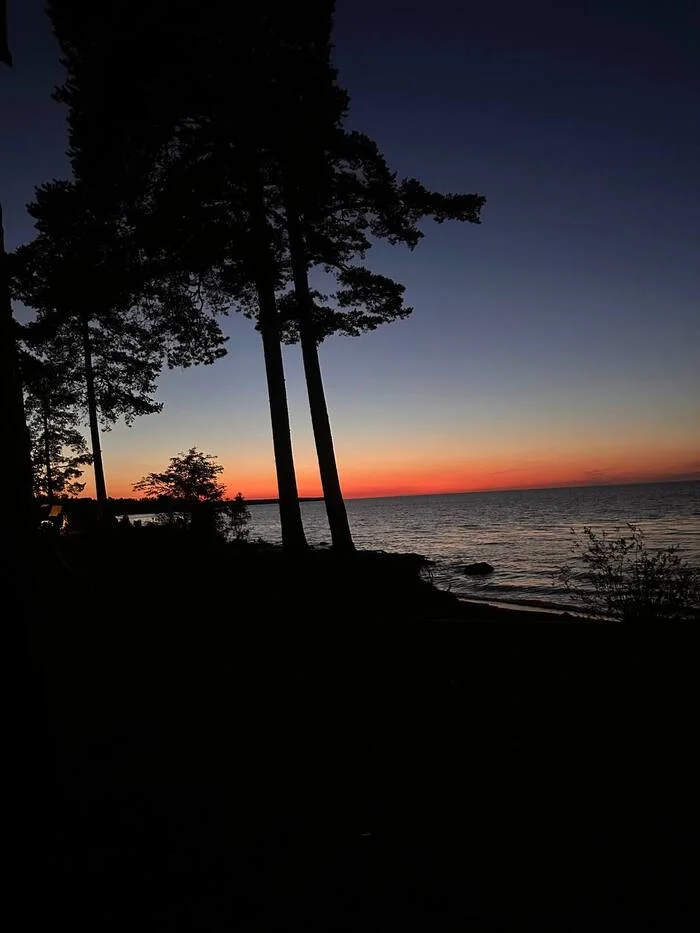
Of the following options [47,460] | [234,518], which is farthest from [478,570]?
[47,460]

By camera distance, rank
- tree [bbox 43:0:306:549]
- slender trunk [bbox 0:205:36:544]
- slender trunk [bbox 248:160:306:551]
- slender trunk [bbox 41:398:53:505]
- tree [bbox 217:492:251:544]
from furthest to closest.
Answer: slender trunk [bbox 41:398:53:505] → tree [bbox 217:492:251:544] → slender trunk [bbox 248:160:306:551] → tree [bbox 43:0:306:549] → slender trunk [bbox 0:205:36:544]

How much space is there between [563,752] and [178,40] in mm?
14090

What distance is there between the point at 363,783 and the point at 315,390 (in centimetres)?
1075

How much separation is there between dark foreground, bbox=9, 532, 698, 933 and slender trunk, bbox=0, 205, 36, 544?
0.35m

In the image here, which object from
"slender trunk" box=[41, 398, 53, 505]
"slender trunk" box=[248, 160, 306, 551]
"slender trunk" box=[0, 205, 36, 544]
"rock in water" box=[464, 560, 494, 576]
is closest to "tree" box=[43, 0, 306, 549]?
"slender trunk" box=[248, 160, 306, 551]

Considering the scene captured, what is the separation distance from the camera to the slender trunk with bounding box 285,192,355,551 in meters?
12.9

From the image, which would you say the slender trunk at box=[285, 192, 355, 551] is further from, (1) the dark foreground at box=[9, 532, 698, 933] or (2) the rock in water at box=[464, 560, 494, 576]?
(2) the rock in water at box=[464, 560, 494, 576]

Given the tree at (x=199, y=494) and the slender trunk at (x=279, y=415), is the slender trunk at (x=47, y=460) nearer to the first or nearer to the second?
the tree at (x=199, y=494)

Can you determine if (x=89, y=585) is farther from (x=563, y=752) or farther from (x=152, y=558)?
(x=563, y=752)

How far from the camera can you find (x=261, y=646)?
5.93 m

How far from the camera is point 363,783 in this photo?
3053 millimetres

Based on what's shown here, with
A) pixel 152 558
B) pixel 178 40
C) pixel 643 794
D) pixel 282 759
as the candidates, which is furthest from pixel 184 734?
pixel 178 40

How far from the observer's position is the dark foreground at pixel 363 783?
2145 millimetres

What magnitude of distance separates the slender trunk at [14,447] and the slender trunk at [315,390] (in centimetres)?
1036
